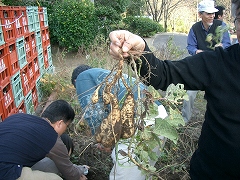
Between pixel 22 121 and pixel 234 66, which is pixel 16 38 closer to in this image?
pixel 22 121

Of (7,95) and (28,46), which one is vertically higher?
(28,46)

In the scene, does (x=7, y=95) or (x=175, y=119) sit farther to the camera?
(x=7, y=95)

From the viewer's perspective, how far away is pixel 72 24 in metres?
8.98

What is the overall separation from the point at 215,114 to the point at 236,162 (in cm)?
28

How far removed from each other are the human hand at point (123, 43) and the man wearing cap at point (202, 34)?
2.67m

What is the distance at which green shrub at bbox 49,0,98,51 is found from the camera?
898 cm

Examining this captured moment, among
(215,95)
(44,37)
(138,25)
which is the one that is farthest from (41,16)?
(138,25)

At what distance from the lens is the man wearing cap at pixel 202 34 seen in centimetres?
388

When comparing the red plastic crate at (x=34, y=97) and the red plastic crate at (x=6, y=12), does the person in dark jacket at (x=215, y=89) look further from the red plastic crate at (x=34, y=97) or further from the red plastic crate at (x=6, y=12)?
the red plastic crate at (x=34, y=97)

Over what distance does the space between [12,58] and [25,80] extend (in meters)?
0.63

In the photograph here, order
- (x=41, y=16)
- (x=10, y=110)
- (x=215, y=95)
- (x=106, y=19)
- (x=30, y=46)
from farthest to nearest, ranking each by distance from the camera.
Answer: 1. (x=106, y=19)
2. (x=41, y=16)
3. (x=30, y=46)
4. (x=10, y=110)
5. (x=215, y=95)

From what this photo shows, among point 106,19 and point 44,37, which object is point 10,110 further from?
point 106,19

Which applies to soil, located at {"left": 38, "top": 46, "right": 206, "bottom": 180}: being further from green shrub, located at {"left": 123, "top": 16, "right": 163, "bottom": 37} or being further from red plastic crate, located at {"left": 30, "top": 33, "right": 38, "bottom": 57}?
green shrub, located at {"left": 123, "top": 16, "right": 163, "bottom": 37}

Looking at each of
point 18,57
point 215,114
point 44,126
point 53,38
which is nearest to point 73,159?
point 44,126
